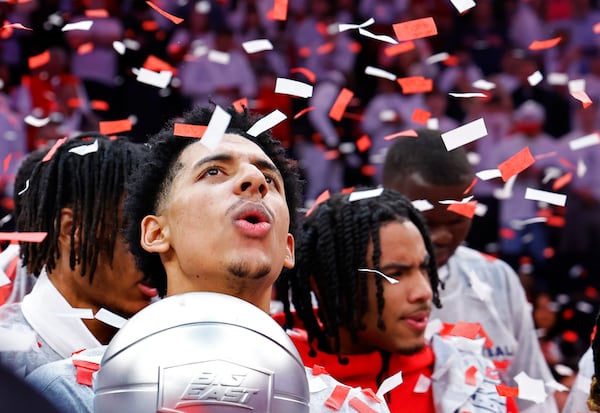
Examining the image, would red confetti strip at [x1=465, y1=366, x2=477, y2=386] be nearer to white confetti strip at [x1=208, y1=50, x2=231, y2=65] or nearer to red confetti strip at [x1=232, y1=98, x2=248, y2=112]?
red confetti strip at [x1=232, y1=98, x2=248, y2=112]

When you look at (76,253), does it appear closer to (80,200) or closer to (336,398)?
(80,200)

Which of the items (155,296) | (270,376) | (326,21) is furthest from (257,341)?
(326,21)

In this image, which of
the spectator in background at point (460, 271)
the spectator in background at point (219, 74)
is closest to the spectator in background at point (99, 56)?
the spectator in background at point (219, 74)

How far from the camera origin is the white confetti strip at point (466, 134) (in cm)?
366

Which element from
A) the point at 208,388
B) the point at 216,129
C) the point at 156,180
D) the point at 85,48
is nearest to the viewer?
the point at 208,388

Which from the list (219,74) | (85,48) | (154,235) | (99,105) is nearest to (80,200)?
(154,235)

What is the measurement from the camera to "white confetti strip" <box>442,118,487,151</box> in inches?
144

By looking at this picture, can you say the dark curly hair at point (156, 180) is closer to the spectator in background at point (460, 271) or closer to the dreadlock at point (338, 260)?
the dreadlock at point (338, 260)

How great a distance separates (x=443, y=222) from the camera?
4750mm

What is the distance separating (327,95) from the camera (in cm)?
935

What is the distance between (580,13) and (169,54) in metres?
3.88

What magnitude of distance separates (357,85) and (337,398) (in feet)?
24.0

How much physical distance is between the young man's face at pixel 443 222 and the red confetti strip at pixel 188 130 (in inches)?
60.8

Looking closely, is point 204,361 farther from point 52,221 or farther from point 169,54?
point 169,54
